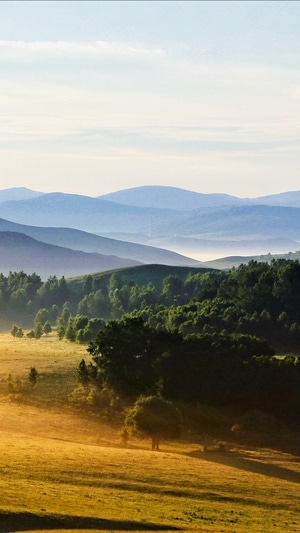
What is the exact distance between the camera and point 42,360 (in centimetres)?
12631

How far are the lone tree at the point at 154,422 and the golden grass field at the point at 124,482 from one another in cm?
132

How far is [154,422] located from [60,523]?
35.5 metres

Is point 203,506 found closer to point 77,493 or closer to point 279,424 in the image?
point 77,493

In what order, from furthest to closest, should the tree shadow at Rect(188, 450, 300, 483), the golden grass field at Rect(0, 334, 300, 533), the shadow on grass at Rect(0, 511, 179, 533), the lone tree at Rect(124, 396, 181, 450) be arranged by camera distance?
the lone tree at Rect(124, 396, 181, 450) → the tree shadow at Rect(188, 450, 300, 483) → the golden grass field at Rect(0, 334, 300, 533) → the shadow on grass at Rect(0, 511, 179, 533)

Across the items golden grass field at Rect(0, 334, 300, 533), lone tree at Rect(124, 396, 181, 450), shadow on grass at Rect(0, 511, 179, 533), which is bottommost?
shadow on grass at Rect(0, 511, 179, 533)

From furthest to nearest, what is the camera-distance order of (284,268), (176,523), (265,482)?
(284,268) < (265,482) < (176,523)

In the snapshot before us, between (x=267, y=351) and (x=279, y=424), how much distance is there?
1793cm

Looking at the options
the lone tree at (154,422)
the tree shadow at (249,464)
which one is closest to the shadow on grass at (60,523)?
the tree shadow at (249,464)

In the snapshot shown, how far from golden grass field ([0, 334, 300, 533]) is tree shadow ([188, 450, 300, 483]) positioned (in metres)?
0.10

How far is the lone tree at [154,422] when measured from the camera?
87750mm

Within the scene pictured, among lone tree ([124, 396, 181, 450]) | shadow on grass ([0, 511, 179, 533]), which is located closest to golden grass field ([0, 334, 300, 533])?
shadow on grass ([0, 511, 179, 533])

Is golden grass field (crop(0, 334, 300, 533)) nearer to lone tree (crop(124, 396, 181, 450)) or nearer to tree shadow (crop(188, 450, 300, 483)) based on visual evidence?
tree shadow (crop(188, 450, 300, 483))

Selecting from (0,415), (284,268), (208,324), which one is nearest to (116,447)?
(0,415)

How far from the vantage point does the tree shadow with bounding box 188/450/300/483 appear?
75912 millimetres
